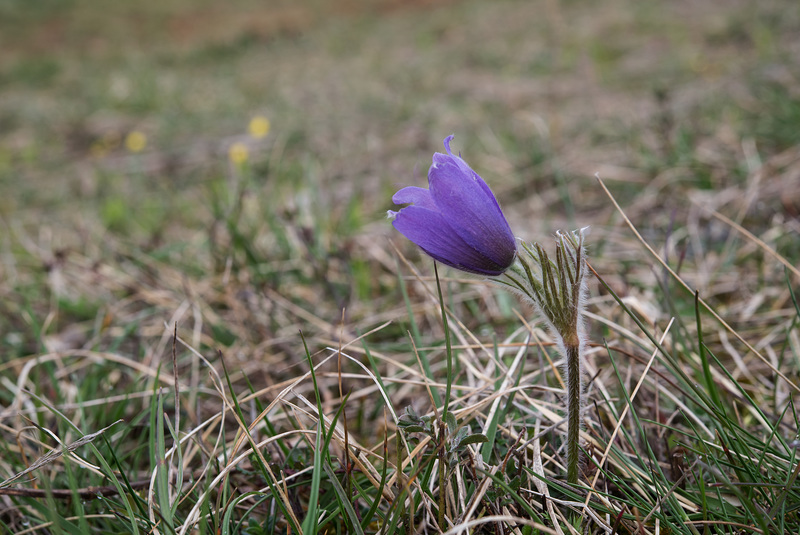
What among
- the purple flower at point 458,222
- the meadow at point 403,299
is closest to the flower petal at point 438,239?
the purple flower at point 458,222

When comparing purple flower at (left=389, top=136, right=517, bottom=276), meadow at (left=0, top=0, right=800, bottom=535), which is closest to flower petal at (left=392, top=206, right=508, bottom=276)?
purple flower at (left=389, top=136, right=517, bottom=276)

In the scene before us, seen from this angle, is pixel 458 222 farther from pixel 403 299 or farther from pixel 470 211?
pixel 403 299

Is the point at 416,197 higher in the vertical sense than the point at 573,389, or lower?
higher

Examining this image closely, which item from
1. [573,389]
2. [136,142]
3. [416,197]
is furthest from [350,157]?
[573,389]

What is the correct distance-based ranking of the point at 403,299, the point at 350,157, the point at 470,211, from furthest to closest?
the point at 350,157
the point at 403,299
the point at 470,211

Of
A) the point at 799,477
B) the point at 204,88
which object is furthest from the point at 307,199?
the point at 204,88

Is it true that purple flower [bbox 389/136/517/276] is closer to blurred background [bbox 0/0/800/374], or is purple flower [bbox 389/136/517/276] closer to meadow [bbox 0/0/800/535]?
meadow [bbox 0/0/800/535]

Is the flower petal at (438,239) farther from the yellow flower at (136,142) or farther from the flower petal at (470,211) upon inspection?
the yellow flower at (136,142)
